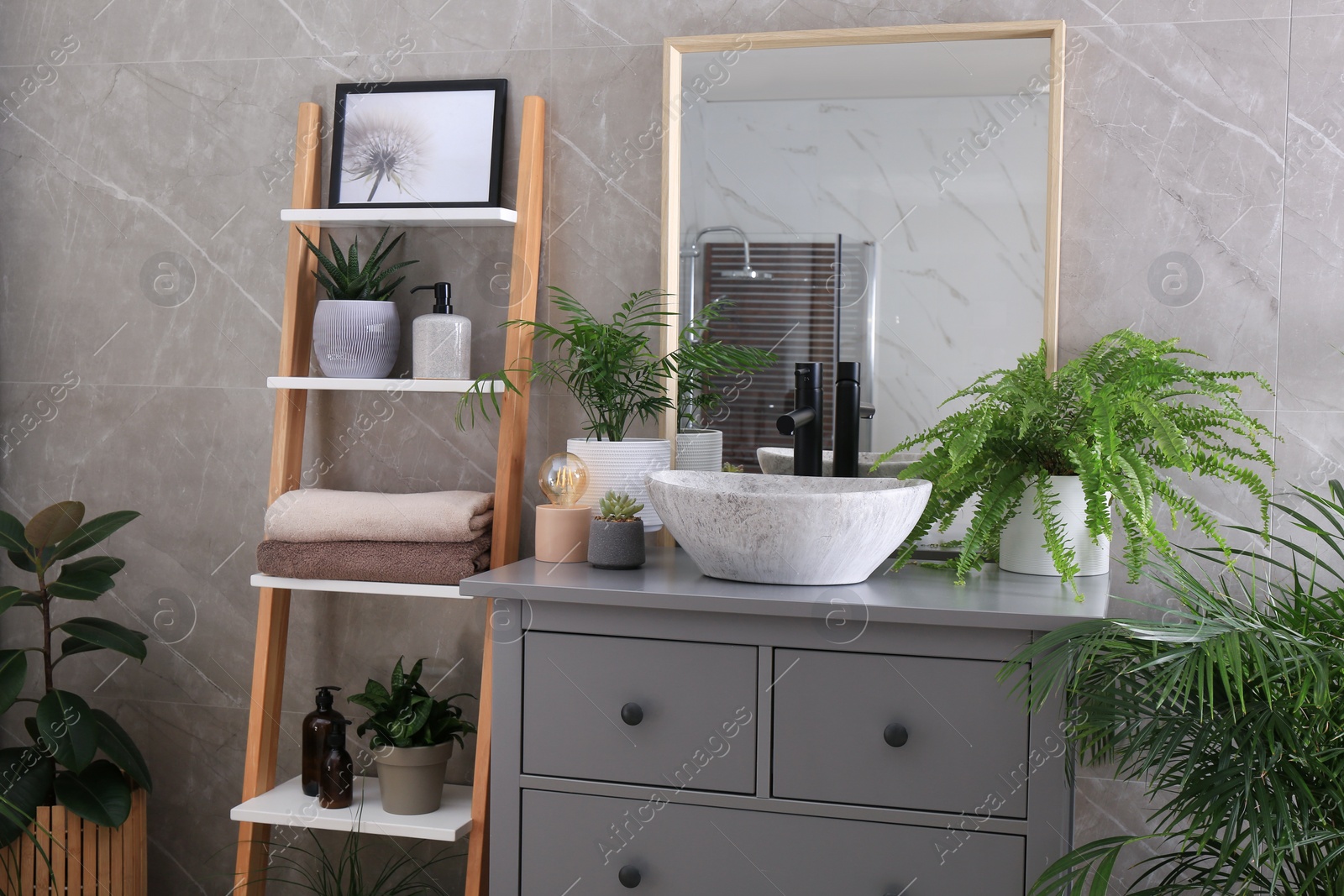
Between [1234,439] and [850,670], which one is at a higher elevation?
[1234,439]

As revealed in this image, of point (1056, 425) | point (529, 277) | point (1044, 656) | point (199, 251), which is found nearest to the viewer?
point (1044, 656)

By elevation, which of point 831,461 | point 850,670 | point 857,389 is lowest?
point 850,670

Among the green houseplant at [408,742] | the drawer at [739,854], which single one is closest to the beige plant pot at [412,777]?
the green houseplant at [408,742]

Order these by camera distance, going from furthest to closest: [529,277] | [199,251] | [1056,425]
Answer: [199,251] → [529,277] → [1056,425]

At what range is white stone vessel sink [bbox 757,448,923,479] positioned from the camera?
66.1 inches

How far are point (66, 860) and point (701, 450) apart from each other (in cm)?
131

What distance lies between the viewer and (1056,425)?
4.86 ft

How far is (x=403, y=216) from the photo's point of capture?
1.80 m

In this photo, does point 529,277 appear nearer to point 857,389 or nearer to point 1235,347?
point 857,389

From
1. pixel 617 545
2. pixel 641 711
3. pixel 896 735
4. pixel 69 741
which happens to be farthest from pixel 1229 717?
pixel 69 741

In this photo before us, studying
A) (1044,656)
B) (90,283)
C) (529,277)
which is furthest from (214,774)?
(1044,656)

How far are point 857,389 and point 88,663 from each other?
1632mm

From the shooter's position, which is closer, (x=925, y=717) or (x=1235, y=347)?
(x=925, y=717)

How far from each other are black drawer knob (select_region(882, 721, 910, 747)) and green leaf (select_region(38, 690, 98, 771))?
1304mm
